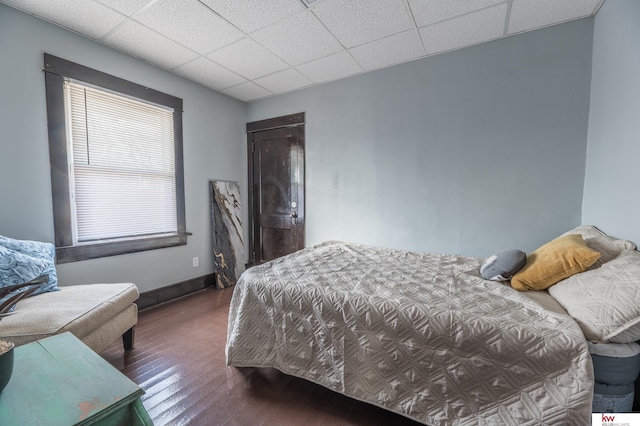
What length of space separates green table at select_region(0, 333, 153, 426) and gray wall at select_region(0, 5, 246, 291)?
1.65 meters

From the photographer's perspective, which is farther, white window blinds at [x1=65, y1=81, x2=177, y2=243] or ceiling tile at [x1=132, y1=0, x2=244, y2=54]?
white window blinds at [x1=65, y1=81, x2=177, y2=243]

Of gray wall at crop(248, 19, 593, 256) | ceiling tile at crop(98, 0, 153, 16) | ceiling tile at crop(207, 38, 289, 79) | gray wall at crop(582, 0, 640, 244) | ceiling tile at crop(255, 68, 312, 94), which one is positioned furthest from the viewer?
ceiling tile at crop(255, 68, 312, 94)

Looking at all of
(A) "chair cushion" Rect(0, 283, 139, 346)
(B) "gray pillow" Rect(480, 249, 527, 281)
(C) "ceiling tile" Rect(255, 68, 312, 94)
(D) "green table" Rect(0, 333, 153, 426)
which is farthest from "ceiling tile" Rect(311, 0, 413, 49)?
(A) "chair cushion" Rect(0, 283, 139, 346)

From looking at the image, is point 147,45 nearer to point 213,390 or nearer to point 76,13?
point 76,13

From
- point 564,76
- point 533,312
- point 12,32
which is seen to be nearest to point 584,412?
point 533,312

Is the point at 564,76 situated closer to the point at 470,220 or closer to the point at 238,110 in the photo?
the point at 470,220

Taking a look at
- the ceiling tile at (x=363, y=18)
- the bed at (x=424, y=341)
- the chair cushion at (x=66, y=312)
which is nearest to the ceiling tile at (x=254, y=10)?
the ceiling tile at (x=363, y=18)

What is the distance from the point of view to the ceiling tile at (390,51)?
2.31 metres

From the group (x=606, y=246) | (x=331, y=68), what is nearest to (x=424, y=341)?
(x=606, y=246)

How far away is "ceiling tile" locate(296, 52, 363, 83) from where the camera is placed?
2.64 m

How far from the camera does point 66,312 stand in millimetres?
1478

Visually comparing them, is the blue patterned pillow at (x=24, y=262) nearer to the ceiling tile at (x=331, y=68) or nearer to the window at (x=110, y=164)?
the window at (x=110, y=164)

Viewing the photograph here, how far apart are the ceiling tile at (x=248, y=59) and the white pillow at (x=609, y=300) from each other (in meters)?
2.92

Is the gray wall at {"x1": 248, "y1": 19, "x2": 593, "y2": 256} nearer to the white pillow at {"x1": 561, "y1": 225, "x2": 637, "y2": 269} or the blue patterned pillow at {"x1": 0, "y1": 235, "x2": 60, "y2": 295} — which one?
the white pillow at {"x1": 561, "y1": 225, "x2": 637, "y2": 269}
